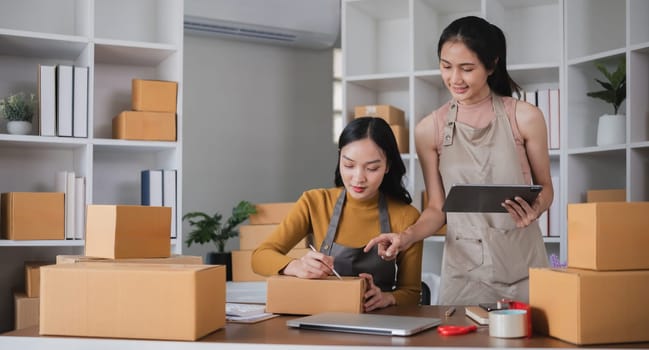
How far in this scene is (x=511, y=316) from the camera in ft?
4.59

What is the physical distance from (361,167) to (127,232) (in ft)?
2.23

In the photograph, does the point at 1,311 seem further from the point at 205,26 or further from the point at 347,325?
the point at 347,325

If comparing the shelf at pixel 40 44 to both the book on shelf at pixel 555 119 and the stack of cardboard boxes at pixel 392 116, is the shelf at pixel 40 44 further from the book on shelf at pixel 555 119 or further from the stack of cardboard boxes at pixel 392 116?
the book on shelf at pixel 555 119

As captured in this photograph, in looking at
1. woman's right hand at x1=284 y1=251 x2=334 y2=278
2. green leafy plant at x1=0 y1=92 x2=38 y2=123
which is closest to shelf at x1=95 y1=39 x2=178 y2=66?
green leafy plant at x1=0 y1=92 x2=38 y2=123

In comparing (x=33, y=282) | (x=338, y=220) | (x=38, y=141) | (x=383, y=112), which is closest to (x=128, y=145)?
(x=38, y=141)

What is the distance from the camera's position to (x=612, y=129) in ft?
10.9

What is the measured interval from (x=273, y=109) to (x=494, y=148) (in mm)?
2693

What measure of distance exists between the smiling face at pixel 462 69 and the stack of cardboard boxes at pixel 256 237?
1717mm

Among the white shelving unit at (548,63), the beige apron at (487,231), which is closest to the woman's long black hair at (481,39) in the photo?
the beige apron at (487,231)

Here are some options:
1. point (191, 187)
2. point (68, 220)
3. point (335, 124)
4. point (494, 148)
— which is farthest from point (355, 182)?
point (335, 124)

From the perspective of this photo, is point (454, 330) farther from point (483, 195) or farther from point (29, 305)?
point (29, 305)

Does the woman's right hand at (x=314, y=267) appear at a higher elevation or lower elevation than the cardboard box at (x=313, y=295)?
higher

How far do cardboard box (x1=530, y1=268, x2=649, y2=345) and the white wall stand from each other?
3120 mm

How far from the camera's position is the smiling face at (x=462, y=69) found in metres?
2.10
